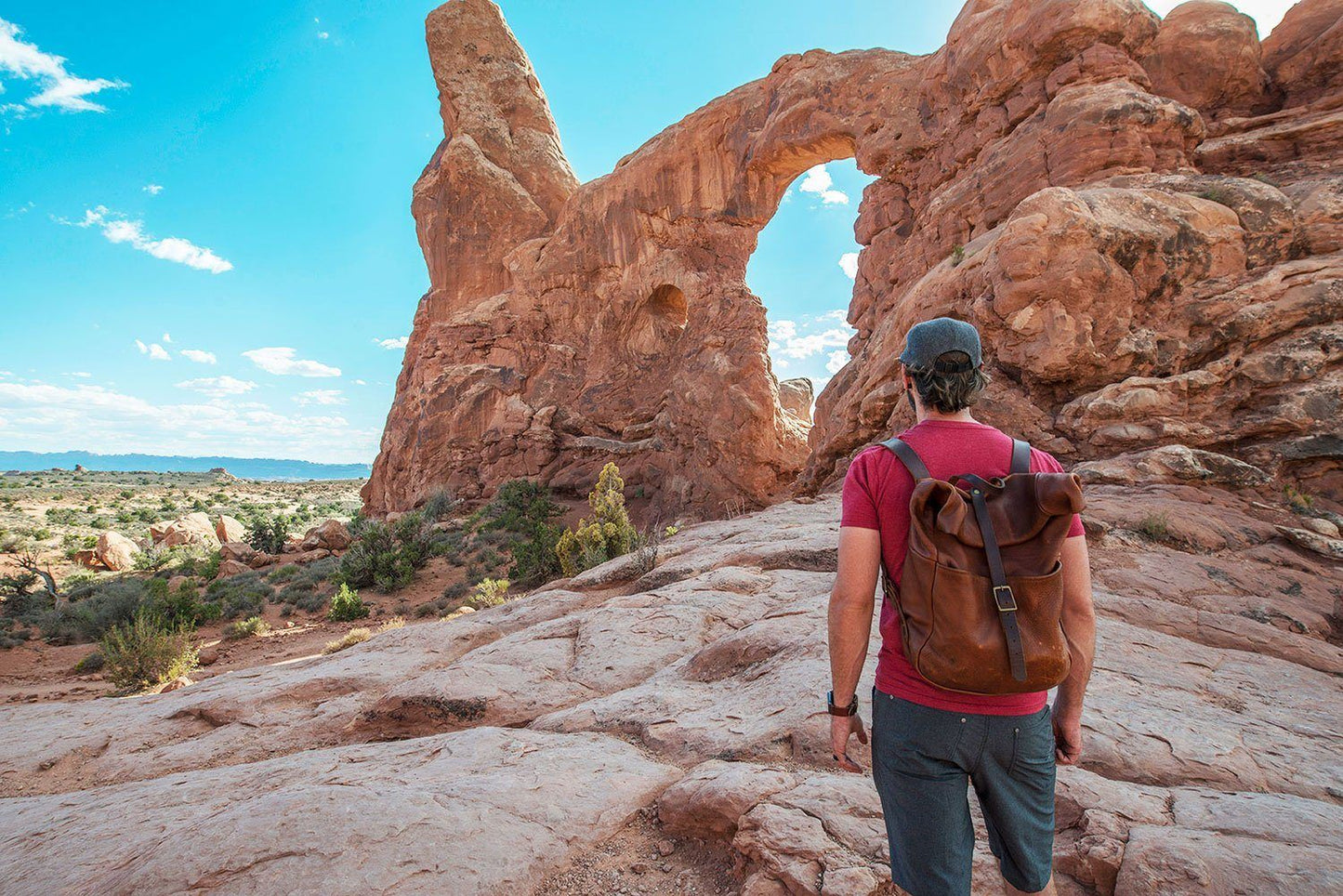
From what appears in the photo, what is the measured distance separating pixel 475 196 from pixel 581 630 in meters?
24.4

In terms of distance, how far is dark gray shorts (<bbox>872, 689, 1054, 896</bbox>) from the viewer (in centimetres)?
160

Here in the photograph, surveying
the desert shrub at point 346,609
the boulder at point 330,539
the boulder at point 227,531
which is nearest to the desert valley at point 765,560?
the boulder at point 330,539

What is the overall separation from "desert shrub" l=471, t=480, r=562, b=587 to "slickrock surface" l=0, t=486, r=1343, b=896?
Answer: 8403 millimetres

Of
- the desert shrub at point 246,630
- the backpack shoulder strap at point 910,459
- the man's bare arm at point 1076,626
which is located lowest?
the desert shrub at point 246,630

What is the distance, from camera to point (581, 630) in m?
5.91

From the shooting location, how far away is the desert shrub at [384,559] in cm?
1578

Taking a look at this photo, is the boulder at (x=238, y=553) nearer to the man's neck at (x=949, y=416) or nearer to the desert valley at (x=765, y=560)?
the desert valley at (x=765, y=560)

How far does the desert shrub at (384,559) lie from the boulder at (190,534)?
12.1m

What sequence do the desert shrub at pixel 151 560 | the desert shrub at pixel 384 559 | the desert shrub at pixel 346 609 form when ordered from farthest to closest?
the desert shrub at pixel 151 560 → the desert shrub at pixel 384 559 → the desert shrub at pixel 346 609

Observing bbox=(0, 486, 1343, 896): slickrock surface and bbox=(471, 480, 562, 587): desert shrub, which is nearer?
bbox=(0, 486, 1343, 896): slickrock surface

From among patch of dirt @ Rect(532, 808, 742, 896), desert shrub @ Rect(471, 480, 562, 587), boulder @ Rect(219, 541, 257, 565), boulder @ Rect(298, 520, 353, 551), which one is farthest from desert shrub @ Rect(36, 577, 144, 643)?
patch of dirt @ Rect(532, 808, 742, 896)

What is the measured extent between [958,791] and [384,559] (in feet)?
55.4

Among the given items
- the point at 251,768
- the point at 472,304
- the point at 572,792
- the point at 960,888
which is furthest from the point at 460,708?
the point at 472,304

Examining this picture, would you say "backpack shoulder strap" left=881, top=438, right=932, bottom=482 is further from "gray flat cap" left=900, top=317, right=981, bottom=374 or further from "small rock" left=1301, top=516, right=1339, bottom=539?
"small rock" left=1301, top=516, right=1339, bottom=539
